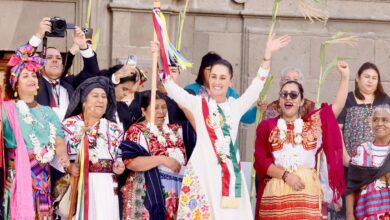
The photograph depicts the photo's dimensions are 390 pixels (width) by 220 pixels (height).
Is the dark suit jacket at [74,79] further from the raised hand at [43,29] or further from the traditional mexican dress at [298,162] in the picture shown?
the traditional mexican dress at [298,162]

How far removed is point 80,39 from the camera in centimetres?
1213

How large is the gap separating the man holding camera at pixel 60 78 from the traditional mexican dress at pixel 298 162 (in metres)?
1.52

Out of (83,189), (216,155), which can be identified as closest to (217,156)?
(216,155)

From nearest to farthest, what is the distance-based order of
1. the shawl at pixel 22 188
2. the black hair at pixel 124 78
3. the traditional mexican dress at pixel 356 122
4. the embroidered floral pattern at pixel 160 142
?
the shawl at pixel 22 188
the embroidered floral pattern at pixel 160 142
the black hair at pixel 124 78
the traditional mexican dress at pixel 356 122

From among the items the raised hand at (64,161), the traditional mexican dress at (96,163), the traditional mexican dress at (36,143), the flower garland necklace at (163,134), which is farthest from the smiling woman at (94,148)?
the flower garland necklace at (163,134)

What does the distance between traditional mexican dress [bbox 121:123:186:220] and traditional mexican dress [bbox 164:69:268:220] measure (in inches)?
9.3

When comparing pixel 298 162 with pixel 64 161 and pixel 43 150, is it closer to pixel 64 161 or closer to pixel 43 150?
pixel 64 161

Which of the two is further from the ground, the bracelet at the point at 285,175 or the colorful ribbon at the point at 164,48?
the colorful ribbon at the point at 164,48

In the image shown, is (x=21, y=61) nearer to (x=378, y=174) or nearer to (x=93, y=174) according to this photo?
(x=93, y=174)

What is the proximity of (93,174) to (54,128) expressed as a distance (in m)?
0.46

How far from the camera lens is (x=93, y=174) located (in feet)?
37.1

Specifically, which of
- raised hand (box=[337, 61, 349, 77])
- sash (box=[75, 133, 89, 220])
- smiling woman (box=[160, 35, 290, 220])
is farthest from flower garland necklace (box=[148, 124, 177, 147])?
raised hand (box=[337, 61, 349, 77])

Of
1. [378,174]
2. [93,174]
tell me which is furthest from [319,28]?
[93,174]

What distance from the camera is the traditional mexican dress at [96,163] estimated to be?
36.9 ft
